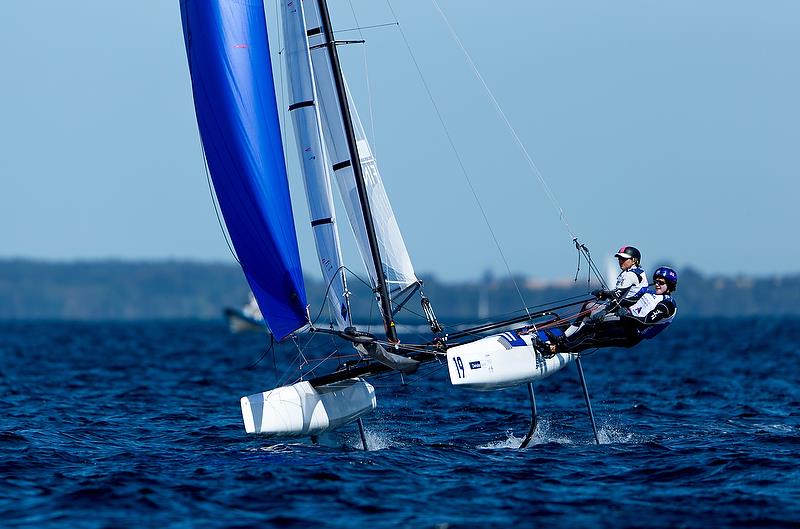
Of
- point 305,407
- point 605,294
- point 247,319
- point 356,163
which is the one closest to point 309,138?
point 356,163

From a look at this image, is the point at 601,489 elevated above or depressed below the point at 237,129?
below

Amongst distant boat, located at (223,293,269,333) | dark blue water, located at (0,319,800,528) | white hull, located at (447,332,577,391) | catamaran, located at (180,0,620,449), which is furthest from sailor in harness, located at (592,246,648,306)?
distant boat, located at (223,293,269,333)

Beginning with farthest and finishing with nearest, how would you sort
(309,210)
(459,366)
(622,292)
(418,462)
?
(309,210)
(622,292)
(459,366)
(418,462)

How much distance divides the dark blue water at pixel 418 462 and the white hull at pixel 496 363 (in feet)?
2.69

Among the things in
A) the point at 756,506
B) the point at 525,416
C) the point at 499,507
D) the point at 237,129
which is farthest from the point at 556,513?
the point at 525,416

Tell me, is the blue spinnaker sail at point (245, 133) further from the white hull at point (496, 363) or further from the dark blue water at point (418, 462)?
the dark blue water at point (418, 462)

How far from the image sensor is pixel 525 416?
57.3 feet

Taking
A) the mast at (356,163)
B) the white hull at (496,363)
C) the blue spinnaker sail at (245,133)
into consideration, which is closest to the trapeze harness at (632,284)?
the white hull at (496,363)

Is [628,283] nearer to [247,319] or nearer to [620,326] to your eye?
[620,326]

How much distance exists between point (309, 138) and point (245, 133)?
817 millimetres

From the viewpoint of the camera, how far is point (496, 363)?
13156mm

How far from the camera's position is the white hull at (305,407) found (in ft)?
43.5

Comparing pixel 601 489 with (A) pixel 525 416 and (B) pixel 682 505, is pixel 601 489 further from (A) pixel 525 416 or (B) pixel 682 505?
(A) pixel 525 416

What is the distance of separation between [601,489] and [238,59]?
5.81 m
